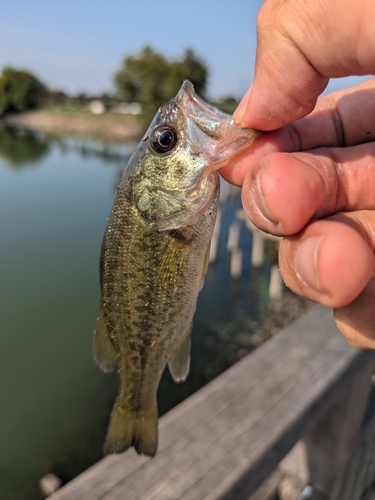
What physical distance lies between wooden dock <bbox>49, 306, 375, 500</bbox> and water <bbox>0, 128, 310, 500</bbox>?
5.41 meters

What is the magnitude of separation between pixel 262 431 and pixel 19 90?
94.8 meters

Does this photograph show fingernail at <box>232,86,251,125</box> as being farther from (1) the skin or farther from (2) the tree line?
(2) the tree line

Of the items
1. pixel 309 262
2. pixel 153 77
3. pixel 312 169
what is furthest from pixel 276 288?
pixel 153 77

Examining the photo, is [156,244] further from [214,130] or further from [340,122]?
[340,122]

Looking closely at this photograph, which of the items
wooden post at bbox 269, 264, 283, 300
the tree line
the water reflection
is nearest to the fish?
wooden post at bbox 269, 264, 283, 300

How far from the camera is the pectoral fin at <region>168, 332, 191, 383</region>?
188cm

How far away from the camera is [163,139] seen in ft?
5.62

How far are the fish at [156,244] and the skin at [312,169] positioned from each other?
192 mm

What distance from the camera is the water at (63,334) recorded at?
680 cm

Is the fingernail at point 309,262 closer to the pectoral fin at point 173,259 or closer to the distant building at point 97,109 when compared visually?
the pectoral fin at point 173,259

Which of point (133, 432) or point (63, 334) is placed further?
point (63, 334)

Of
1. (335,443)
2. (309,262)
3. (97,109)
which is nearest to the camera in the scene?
(309,262)

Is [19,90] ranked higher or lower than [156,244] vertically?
higher

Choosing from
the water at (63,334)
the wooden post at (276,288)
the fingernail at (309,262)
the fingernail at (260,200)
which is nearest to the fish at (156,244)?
the fingernail at (260,200)
